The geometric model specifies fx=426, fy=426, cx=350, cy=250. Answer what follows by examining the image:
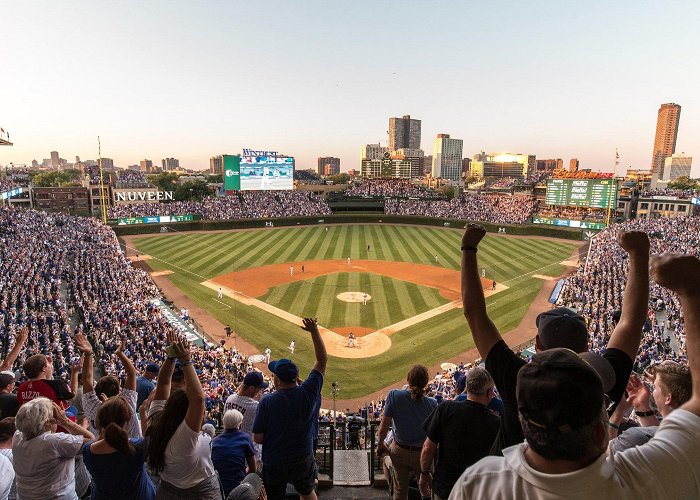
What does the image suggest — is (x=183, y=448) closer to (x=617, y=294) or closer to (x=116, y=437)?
(x=116, y=437)

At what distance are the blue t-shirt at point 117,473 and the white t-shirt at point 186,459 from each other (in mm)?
245

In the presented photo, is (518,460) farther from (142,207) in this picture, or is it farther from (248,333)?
(142,207)

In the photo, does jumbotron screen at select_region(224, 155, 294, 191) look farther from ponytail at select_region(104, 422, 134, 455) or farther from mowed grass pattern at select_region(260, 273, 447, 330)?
ponytail at select_region(104, 422, 134, 455)

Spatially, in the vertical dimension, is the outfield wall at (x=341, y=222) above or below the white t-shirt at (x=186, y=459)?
below

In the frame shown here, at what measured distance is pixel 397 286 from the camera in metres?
29.7

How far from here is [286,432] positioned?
4133 mm

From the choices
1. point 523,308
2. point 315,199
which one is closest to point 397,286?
point 523,308

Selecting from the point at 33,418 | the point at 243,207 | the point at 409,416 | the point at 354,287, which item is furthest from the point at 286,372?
the point at 243,207

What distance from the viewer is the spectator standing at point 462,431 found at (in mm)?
3434

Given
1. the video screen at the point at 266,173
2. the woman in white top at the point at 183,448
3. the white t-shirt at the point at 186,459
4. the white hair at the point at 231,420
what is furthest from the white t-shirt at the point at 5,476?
the video screen at the point at 266,173

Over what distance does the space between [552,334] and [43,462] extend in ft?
14.0

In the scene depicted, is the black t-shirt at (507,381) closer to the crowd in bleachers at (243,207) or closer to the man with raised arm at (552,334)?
the man with raised arm at (552,334)

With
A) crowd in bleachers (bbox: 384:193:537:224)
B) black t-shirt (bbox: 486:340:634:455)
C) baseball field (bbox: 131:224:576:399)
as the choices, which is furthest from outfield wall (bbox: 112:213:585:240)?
black t-shirt (bbox: 486:340:634:455)

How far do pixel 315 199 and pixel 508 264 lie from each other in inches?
1509
